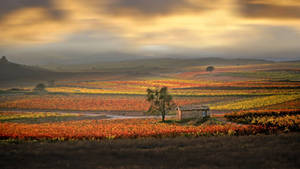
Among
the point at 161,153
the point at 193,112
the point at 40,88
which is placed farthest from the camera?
the point at 40,88

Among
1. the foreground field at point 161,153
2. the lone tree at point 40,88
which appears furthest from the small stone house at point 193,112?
the lone tree at point 40,88

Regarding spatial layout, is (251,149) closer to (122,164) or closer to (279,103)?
(122,164)

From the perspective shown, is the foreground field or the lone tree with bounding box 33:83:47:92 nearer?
the foreground field

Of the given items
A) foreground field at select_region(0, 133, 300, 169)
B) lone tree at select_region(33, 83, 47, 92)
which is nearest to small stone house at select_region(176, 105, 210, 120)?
foreground field at select_region(0, 133, 300, 169)

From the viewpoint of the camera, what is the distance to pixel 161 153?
21.5 m

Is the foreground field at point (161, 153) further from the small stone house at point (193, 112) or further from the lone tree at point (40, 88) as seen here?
the lone tree at point (40, 88)

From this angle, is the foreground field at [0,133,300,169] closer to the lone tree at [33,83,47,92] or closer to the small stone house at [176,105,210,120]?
the small stone house at [176,105,210,120]

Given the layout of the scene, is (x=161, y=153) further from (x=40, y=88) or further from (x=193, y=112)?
(x=40, y=88)

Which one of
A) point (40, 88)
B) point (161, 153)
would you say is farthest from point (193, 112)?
point (40, 88)

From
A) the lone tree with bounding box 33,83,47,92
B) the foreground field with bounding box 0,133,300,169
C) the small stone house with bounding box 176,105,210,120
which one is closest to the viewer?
the foreground field with bounding box 0,133,300,169

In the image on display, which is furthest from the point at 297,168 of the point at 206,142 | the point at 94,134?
the point at 94,134

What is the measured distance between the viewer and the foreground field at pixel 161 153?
60.7ft

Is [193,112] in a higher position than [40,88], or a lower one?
lower

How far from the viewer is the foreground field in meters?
18.5
